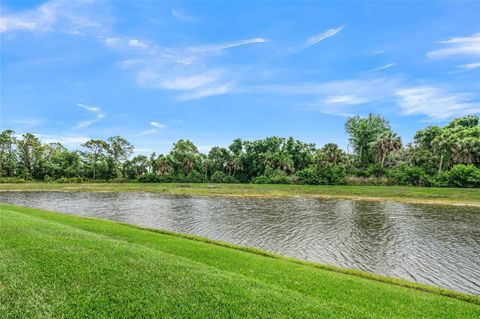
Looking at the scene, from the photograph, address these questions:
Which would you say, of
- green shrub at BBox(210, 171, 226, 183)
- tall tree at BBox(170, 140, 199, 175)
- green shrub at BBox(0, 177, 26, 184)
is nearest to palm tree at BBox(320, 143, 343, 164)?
green shrub at BBox(210, 171, 226, 183)

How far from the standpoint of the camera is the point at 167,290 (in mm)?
5867

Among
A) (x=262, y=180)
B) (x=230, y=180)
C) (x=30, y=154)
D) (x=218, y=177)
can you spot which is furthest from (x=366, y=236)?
(x=30, y=154)

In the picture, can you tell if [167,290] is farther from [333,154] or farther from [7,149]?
[7,149]

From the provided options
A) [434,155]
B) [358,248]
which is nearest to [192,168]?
[434,155]

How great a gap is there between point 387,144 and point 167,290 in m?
68.6

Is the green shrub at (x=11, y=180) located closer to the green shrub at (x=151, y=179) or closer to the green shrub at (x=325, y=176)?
the green shrub at (x=151, y=179)

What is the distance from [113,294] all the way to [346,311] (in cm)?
448

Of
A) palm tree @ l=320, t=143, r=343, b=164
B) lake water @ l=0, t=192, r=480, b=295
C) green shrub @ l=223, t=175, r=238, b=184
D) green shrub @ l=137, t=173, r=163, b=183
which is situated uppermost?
palm tree @ l=320, t=143, r=343, b=164

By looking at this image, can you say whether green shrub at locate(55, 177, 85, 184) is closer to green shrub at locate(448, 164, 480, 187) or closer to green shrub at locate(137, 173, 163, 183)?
green shrub at locate(137, 173, 163, 183)

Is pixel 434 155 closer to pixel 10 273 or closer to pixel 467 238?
pixel 467 238

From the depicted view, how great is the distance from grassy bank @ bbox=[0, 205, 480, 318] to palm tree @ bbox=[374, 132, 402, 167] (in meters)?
62.9

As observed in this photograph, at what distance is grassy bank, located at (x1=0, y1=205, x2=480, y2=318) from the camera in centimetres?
516

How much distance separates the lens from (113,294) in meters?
5.57

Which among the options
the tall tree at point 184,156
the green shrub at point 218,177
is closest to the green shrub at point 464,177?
the green shrub at point 218,177
